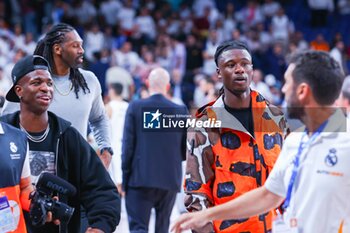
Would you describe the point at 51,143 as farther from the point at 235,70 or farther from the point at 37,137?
the point at 235,70

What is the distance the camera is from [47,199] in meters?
4.72

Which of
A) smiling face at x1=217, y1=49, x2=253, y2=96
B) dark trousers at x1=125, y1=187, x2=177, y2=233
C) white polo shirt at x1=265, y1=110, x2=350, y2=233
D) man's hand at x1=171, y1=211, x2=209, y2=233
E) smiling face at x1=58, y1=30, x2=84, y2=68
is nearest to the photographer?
white polo shirt at x1=265, y1=110, x2=350, y2=233

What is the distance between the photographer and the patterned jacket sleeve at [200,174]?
17.5ft

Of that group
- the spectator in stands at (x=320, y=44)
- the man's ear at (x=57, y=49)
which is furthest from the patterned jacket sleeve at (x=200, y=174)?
the spectator in stands at (x=320, y=44)

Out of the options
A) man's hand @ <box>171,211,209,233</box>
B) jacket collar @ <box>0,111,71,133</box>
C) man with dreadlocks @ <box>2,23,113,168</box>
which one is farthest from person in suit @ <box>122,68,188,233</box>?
man's hand @ <box>171,211,209,233</box>

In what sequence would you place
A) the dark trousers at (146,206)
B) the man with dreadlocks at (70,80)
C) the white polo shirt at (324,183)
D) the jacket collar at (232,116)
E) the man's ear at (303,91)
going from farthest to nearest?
the dark trousers at (146,206), the man with dreadlocks at (70,80), the jacket collar at (232,116), the man's ear at (303,91), the white polo shirt at (324,183)

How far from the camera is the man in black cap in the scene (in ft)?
17.0

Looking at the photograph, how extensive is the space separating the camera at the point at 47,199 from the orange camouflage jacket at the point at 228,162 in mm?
977

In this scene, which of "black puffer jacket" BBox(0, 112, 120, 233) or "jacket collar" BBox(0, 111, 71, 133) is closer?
"black puffer jacket" BBox(0, 112, 120, 233)

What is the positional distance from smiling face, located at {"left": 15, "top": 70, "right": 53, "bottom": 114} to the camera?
0.65 meters

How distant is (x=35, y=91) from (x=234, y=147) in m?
1.44

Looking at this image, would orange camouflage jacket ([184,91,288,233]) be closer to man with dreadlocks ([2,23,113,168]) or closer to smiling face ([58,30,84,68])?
man with dreadlocks ([2,23,113,168])

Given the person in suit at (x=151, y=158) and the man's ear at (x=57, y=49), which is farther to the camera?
the person in suit at (x=151, y=158)

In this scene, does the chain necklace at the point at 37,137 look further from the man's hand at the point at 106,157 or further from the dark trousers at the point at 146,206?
the dark trousers at the point at 146,206
